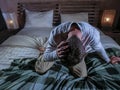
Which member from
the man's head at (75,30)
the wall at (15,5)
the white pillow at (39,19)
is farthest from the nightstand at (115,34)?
the man's head at (75,30)

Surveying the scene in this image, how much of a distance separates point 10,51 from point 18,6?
159 cm

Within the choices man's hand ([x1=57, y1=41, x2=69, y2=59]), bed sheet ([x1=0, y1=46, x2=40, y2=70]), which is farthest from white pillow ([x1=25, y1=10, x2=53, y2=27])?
man's hand ([x1=57, y1=41, x2=69, y2=59])

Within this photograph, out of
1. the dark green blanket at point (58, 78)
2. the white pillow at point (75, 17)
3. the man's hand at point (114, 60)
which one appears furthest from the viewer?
the white pillow at point (75, 17)

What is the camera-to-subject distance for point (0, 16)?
306cm

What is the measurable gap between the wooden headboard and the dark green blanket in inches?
67.9

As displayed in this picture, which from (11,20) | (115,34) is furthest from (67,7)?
(11,20)

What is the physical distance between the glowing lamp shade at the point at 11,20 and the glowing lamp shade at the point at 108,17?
1.83 meters

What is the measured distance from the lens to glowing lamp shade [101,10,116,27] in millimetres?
2904

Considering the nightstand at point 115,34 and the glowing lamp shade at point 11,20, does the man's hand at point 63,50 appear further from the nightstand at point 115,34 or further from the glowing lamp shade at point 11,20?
the glowing lamp shade at point 11,20

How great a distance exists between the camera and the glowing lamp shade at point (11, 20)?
305 centimetres

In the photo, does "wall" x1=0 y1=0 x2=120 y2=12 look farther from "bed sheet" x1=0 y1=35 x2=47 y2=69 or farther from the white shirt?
the white shirt

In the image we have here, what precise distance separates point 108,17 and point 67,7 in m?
0.86

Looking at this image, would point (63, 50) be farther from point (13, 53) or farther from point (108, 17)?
point (108, 17)

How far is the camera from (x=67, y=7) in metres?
3.06
